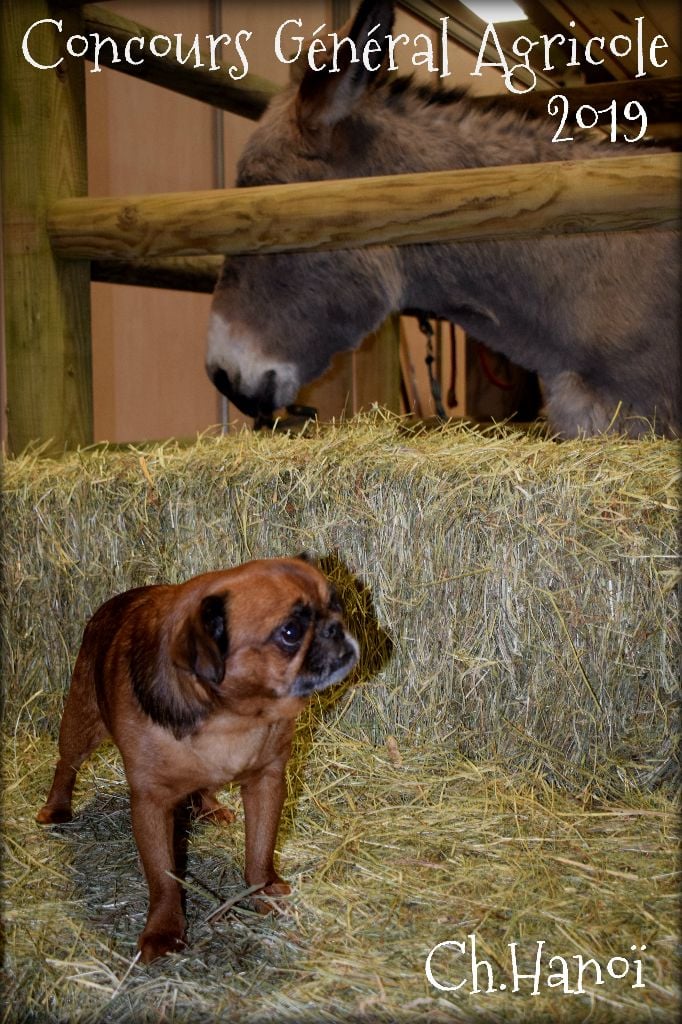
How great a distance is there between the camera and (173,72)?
4.17 metres

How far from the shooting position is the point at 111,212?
3.19 m

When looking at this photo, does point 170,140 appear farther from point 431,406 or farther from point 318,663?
point 318,663

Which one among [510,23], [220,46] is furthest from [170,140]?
[510,23]

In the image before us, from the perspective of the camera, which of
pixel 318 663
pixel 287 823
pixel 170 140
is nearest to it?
pixel 318 663

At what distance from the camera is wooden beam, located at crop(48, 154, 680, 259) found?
8.30 feet

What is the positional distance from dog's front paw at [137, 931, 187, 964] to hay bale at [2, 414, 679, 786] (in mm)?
1056

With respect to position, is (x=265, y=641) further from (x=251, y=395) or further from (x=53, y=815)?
(x=251, y=395)

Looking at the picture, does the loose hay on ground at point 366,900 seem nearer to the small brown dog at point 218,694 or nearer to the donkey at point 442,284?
the small brown dog at point 218,694

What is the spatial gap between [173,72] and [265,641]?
325 cm

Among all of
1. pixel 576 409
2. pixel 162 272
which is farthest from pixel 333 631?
pixel 162 272

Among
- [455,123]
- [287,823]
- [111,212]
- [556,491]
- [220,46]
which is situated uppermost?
[220,46]

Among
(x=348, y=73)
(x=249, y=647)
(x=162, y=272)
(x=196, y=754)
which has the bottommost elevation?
(x=196, y=754)

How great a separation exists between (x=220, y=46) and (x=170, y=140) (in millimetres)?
864

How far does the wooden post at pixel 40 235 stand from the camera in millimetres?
3326
